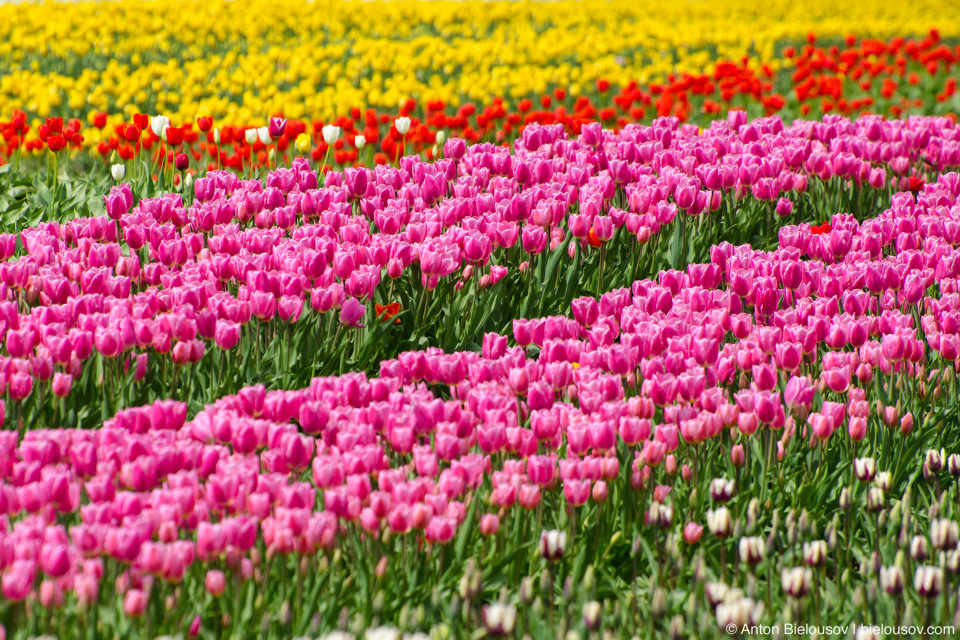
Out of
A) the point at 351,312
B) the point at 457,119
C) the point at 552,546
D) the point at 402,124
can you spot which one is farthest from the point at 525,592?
the point at 457,119

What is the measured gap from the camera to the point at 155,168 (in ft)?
24.5

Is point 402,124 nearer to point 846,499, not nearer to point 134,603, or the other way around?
point 846,499

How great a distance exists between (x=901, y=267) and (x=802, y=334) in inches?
46.7

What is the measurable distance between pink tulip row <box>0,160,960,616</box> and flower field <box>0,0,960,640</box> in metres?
0.01

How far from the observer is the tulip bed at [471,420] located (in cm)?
277

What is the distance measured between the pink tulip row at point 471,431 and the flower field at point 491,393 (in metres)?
0.01

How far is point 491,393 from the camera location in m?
3.43

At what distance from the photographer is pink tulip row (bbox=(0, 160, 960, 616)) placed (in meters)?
2.70

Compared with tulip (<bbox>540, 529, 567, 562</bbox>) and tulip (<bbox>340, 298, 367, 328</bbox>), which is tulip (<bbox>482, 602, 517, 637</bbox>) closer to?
tulip (<bbox>540, 529, 567, 562</bbox>)

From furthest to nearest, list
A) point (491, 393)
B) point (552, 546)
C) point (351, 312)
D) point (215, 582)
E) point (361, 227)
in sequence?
point (361, 227) → point (351, 312) → point (491, 393) → point (552, 546) → point (215, 582)

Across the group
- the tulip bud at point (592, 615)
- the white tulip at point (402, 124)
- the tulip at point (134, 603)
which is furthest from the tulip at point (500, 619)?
the white tulip at point (402, 124)

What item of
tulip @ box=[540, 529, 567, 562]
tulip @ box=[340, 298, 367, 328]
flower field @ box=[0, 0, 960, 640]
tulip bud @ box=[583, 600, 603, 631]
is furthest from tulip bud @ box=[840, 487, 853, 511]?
tulip @ box=[340, 298, 367, 328]

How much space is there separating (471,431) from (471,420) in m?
0.04

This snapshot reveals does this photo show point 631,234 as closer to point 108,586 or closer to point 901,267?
point 901,267
